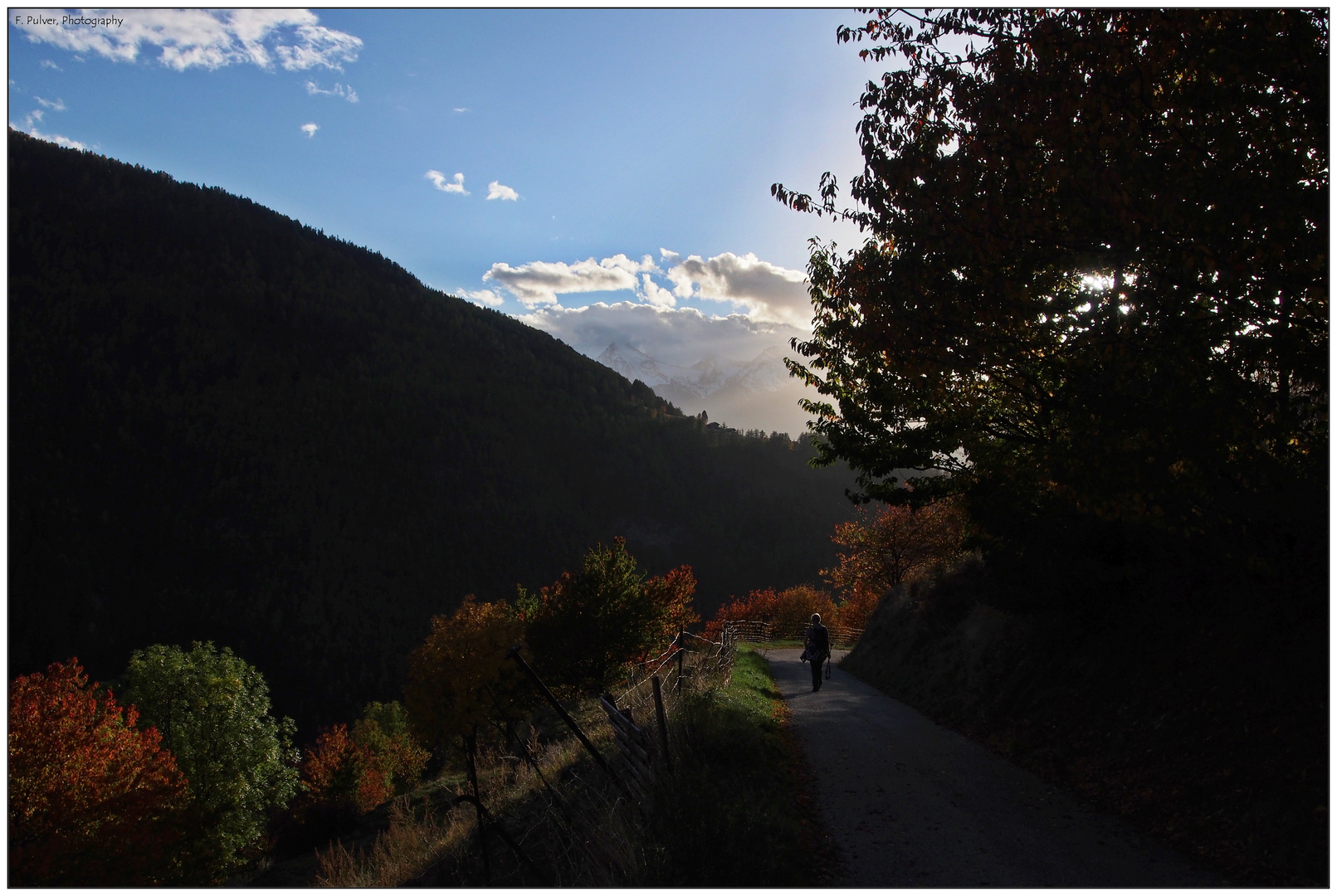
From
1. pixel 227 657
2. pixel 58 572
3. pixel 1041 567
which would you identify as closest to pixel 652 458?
pixel 58 572

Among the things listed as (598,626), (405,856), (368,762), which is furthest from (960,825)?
(368,762)

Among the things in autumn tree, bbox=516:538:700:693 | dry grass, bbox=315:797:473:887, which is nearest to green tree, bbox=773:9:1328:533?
dry grass, bbox=315:797:473:887

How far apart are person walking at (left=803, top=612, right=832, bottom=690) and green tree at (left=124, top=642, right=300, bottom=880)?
32.2 meters

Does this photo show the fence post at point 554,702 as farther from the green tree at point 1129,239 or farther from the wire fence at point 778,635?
the wire fence at point 778,635

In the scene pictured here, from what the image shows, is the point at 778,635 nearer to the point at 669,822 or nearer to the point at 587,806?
the point at 587,806

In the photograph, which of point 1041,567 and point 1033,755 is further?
point 1041,567

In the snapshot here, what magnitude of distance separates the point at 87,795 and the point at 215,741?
8618 millimetres

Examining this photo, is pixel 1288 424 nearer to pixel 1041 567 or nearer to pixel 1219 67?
pixel 1219 67

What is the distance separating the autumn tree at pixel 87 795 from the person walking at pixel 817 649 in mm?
24890

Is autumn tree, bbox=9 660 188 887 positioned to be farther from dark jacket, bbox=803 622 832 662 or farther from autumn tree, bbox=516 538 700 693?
dark jacket, bbox=803 622 832 662

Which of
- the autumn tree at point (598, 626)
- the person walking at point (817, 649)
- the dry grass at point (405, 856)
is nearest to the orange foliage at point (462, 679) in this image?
the autumn tree at point (598, 626)

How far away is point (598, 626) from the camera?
3491cm

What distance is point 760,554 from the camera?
164250 mm

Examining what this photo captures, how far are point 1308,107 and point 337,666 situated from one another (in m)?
142
